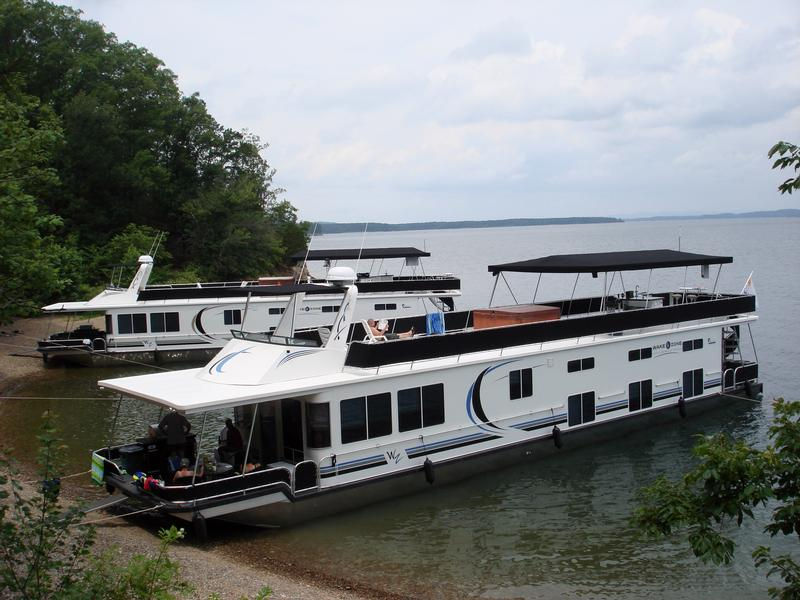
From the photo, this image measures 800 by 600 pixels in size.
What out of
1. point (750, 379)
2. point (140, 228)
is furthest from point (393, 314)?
point (140, 228)

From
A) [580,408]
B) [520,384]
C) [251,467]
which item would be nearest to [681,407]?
[580,408]

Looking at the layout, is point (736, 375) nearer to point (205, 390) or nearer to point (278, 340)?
point (278, 340)

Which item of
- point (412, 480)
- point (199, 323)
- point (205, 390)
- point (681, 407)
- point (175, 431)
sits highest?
point (199, 323)

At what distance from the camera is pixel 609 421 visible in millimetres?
18344

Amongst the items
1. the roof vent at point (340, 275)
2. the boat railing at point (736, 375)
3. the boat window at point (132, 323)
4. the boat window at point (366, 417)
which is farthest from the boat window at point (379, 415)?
the boat window at point (132, 323)

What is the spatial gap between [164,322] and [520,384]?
1834cm

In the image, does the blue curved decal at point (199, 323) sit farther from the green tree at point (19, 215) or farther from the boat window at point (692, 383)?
the boat window at point (692, 383)

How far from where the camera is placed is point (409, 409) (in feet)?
48.4

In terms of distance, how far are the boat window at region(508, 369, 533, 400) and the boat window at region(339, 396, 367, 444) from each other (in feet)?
12.6

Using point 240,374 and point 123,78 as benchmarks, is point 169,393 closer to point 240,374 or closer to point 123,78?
point 240,374

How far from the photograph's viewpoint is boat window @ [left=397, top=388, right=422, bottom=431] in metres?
14.6

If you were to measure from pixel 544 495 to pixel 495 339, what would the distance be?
3315 millimetres

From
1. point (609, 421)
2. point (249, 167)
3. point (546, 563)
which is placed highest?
point (249, 167)

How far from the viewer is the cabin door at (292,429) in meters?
13.8
